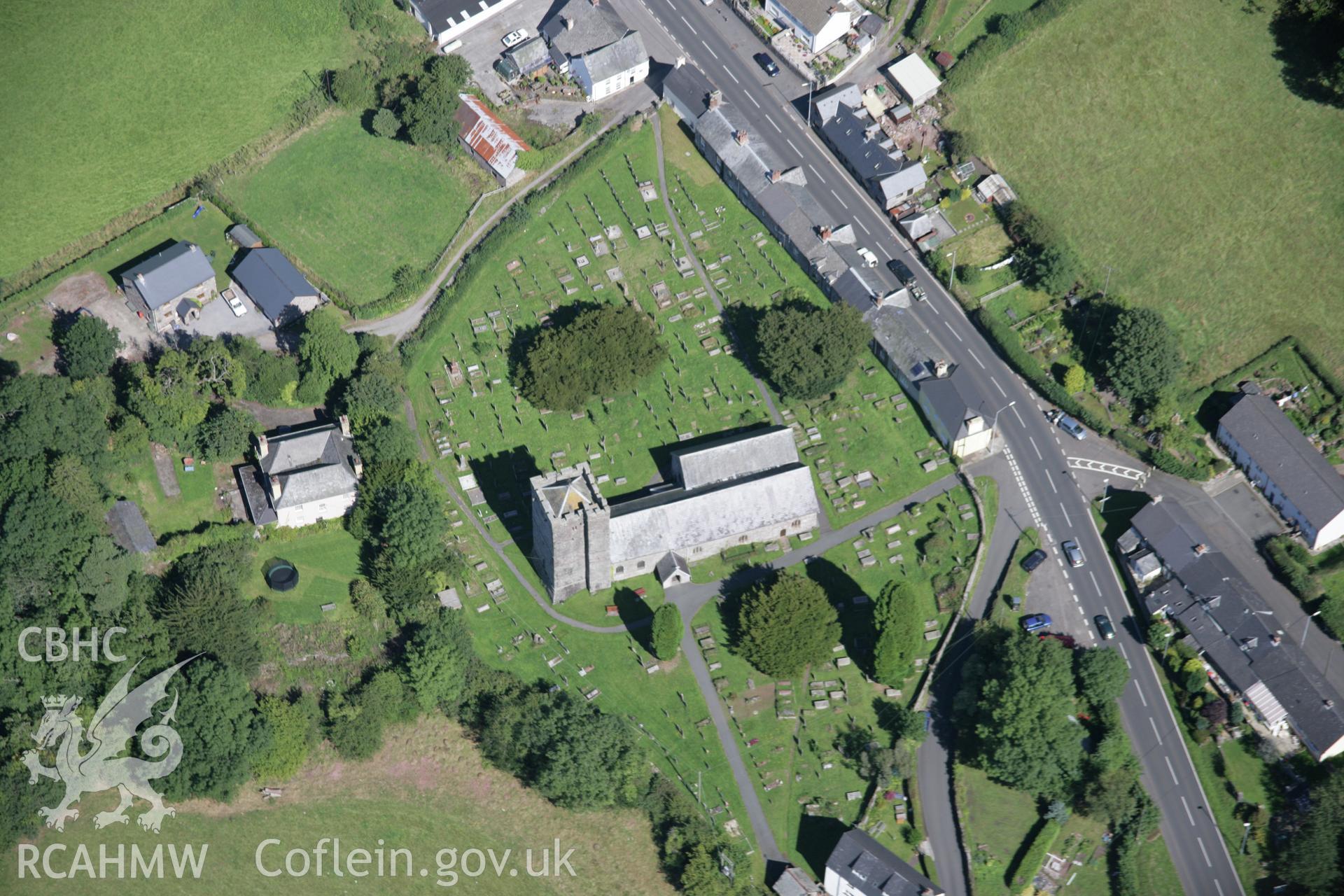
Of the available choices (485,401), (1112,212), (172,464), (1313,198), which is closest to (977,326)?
(1112,212)

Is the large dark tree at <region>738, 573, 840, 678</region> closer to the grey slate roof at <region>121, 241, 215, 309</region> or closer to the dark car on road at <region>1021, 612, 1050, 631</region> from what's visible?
the dark car on road at <region>1021, 612, 1050, 631</region>

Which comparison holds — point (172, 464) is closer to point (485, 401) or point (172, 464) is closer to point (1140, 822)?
point (485, 401)

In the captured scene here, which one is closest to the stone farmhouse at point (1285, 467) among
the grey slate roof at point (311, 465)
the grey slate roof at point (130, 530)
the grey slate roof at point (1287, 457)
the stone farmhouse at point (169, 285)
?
the grey slate roof at point (1287, 457)

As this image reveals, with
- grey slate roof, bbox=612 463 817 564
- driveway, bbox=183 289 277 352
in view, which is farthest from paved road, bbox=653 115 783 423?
driveway, bbox=183 289 277 352

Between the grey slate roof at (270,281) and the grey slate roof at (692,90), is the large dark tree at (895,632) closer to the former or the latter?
the grey slate roof at (692,90)

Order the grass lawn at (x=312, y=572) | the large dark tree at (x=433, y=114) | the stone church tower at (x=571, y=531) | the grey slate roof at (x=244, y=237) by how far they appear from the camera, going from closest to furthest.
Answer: the stone church tower at (x=571, y=531), the grass lawn at (x=312, y=572), the grey slate roof at (x=244, y=237), the large dark tree at (x=433, y=114)
